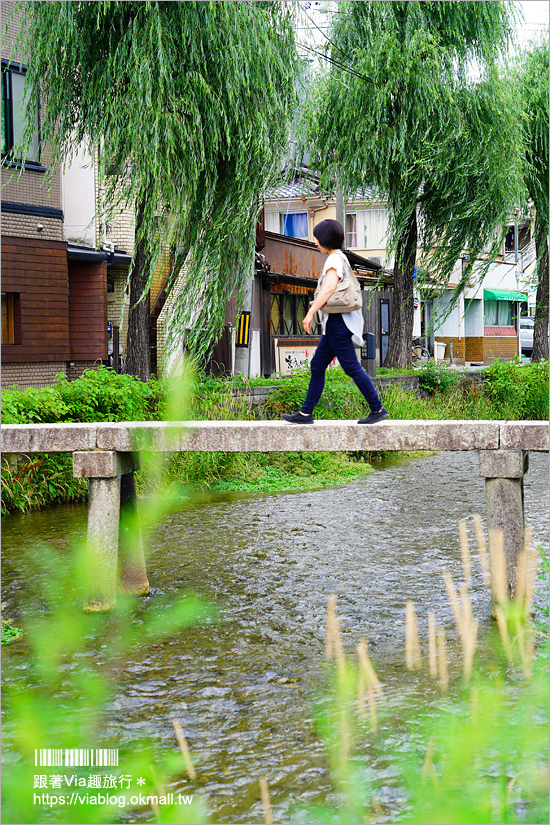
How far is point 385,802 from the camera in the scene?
4121 millimetres

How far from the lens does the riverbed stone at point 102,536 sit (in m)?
7.12

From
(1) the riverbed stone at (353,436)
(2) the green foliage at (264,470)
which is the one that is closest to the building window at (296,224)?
(2) the green foliage at (264,470)

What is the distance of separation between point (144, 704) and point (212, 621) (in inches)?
69.0

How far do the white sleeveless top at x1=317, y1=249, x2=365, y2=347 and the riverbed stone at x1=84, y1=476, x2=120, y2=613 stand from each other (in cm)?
216

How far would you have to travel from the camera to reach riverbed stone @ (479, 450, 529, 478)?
658 centimetres

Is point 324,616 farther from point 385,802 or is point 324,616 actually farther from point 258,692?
point 385,802

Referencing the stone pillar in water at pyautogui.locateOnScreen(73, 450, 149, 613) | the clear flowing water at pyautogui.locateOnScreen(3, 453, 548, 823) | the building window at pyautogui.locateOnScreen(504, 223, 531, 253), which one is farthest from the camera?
the building window at pyautogui.locateOnScreen(504, 223, 531, 253)

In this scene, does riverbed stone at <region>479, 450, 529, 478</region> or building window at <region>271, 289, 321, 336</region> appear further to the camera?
building window at <region>271, 289, 321, 336</region>

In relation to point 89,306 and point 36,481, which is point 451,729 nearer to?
point 36,481

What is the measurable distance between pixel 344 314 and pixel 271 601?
8.71ft

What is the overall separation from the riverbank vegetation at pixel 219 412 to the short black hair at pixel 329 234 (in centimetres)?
279

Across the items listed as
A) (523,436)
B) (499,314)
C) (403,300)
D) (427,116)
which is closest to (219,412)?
(523,436)

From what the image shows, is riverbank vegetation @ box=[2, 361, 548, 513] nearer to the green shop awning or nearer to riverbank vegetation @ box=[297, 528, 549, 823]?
riverbank vegetation @ box=[297, 528, 549, 823]

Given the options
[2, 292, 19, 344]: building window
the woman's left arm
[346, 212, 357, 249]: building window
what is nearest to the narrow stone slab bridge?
the woman's left arm
